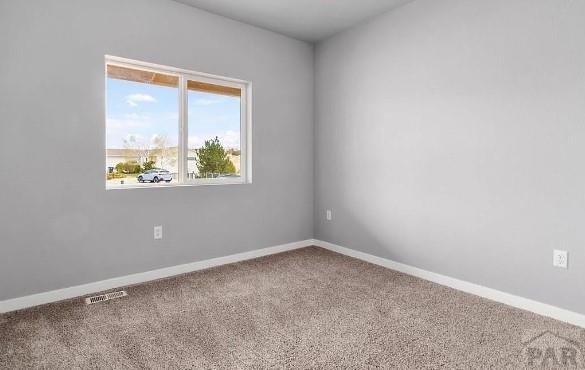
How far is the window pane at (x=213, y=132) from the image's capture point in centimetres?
339

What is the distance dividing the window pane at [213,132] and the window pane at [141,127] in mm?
170

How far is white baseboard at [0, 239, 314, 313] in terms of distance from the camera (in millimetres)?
2475

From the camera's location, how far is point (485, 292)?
2680 mm

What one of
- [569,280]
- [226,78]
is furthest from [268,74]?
[569,280]

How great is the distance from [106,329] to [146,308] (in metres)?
0.33

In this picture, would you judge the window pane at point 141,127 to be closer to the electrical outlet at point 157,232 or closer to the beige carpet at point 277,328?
the electrical outlet at point 157,232

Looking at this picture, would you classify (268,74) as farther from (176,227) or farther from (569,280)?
(569,280)

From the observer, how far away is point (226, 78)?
3.49 m

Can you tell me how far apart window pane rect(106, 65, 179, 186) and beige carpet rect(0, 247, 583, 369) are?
3.27 feet

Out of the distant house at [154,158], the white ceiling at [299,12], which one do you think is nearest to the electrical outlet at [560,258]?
the white ceiling at [299,12]

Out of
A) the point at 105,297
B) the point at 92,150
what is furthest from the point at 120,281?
the point at 92,150

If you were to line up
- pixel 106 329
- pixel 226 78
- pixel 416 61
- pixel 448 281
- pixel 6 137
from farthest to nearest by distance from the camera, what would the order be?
1. pixel 226 78
2. pixel 416 61
3. pixel 448 281
4. pixel 6 137
5. pixel 106 329

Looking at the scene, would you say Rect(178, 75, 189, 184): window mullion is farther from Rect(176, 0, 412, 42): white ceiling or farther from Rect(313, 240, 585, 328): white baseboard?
Rect(313, 240, 585, 328): white baseboard

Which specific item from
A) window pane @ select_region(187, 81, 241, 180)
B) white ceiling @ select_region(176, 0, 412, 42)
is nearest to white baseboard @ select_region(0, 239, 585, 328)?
window pane @ select_region(187, 81, 241, 180)
